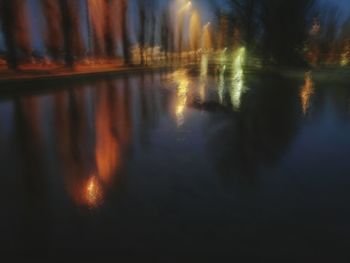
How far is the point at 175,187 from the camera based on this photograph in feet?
17.5

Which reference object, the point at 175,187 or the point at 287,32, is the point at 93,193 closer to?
the point at 175,187

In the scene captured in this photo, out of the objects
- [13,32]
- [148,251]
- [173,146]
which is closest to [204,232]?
[148,251]

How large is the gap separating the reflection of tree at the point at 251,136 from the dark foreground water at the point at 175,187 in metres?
0.04

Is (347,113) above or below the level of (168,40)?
below

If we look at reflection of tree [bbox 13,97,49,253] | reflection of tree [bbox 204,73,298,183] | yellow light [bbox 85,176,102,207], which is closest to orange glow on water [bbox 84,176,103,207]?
yellow light [bbox 85,176,102,207]

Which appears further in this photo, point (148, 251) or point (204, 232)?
point (204, 232)

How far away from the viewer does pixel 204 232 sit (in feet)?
13.0

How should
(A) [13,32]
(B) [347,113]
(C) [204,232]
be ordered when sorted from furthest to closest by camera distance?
1. (A) [13,32]
2. (B) [347,113]
3. (C) [204,232]

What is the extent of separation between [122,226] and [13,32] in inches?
1063

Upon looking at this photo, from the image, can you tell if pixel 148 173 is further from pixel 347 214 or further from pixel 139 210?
pixel 347 214

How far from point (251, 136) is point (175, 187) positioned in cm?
420

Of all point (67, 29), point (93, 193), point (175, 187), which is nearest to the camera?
point (93, 193)

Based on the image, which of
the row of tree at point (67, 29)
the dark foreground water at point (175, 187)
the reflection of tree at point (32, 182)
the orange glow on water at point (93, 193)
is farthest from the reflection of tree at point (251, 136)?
the row of tree at point (67, 29)

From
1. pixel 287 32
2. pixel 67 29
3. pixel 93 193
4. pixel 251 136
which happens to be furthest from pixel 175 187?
pixel 287 32
